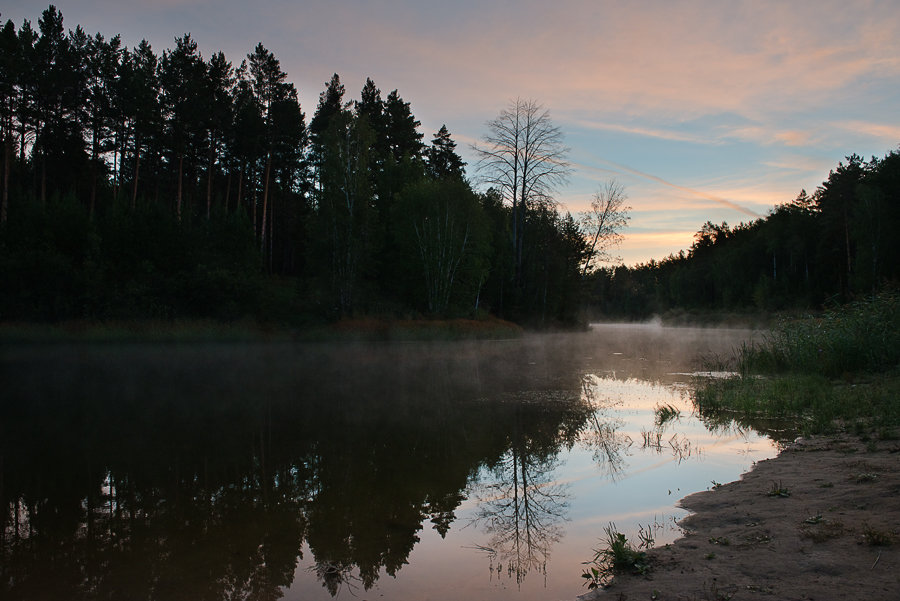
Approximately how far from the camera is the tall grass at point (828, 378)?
8148 mm

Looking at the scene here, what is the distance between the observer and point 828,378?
38.7 feet

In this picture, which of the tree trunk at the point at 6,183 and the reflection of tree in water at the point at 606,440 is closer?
the reflection of tree in water at the point at 606,440

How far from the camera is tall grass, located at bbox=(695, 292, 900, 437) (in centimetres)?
815

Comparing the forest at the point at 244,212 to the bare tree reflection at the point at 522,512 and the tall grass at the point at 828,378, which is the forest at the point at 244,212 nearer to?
the tall grass at the point at 828,378

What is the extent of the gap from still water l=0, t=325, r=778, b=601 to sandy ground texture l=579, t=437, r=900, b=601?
42 centimetres

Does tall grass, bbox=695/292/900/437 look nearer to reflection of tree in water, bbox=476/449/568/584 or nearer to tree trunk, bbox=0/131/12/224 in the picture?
reflection of tree in water, bbox=476/449/568/584

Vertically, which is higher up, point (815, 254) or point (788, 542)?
point (815, 254)

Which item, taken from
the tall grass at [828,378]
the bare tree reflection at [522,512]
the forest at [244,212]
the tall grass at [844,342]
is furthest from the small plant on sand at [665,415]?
the forest at [244,212]

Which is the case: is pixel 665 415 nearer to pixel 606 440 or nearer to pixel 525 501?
pixel 606 440

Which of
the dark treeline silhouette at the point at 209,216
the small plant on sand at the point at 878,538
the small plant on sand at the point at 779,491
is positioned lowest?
the small plant on sand at the point at 779,491

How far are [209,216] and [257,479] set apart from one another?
115 ft

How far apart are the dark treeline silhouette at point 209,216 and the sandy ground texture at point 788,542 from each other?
28.1 metres

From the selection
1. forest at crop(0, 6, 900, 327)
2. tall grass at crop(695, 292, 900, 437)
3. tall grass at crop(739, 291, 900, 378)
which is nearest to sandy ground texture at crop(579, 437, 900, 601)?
tall grass at crop(695, 292, 900, 437)

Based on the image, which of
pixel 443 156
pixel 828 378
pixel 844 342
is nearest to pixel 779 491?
pixel 828 378
